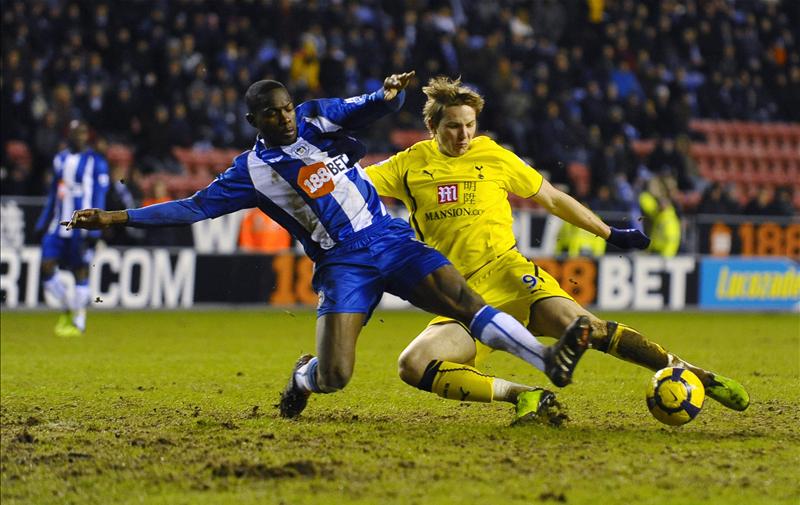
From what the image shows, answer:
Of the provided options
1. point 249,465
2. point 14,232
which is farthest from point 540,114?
point 249,465

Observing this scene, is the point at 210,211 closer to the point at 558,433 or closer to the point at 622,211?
the point at 558,433

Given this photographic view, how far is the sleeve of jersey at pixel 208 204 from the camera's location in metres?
6.17

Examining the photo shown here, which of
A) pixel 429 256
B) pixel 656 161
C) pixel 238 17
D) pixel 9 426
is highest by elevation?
pixel 238 17

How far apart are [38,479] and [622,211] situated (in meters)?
14.6

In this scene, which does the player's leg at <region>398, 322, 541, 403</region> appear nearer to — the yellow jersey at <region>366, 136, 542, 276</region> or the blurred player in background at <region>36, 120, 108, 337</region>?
the yellow jersey at <region>366, 136, 542, 276</region>

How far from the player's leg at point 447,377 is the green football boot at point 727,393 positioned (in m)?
0.96

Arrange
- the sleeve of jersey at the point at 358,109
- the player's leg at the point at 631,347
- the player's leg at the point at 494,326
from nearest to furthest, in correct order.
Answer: the player's leg at the point at 494,326 → the sleeve of jersey at the point at 358,109 → the player's leg at the point at 631,347

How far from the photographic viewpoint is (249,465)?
5.16m

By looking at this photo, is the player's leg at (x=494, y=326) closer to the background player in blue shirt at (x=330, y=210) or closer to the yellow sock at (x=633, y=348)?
the background player in blue shirt at (x=330, y=210)

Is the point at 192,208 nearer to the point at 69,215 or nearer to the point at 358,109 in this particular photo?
the point at 358,109

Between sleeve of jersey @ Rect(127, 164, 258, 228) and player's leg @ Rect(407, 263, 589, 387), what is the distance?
42.5 inches

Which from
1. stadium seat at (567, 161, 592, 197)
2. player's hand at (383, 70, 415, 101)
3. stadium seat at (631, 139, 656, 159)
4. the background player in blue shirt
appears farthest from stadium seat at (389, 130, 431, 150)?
player's hand at (383, 70, 415, 101)

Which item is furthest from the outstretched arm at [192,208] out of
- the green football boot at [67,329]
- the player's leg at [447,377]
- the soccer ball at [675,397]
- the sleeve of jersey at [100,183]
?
the green football boot at [67,329]

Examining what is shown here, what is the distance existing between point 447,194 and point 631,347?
1.37 metres
